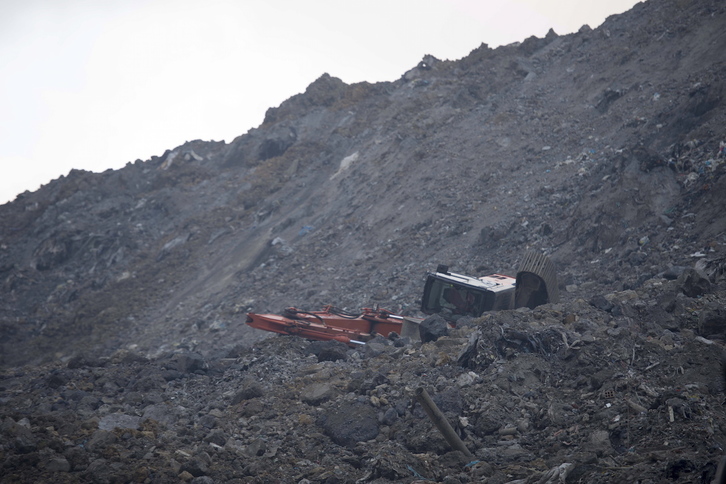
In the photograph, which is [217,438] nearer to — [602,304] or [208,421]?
[208,421]

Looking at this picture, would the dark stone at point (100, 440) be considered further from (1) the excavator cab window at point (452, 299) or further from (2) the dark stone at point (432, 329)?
(1) the excavator cab window at point (452, 299)

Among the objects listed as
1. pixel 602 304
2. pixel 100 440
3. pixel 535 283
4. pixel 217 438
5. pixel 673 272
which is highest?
pixel 100 440

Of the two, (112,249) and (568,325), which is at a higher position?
(112,249)

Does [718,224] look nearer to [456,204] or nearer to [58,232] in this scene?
[456,204]

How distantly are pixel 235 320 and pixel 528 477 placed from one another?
10.1m

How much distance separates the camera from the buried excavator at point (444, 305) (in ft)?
29.6

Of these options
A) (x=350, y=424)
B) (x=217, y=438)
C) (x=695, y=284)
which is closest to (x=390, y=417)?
(x=350, y=424)

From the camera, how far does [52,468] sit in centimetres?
442

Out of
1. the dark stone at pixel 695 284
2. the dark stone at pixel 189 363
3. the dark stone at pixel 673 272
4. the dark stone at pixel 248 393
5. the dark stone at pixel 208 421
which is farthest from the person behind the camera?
the dark stone at pixel 673 272

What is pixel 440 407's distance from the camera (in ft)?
17.7

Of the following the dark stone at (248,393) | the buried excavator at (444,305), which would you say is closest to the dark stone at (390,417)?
the dark stone at (248,393)

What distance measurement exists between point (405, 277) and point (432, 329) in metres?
4.68

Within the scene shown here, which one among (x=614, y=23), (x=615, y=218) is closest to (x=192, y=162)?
(x=614, y=23)

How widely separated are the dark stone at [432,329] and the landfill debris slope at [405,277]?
4.6 inches
